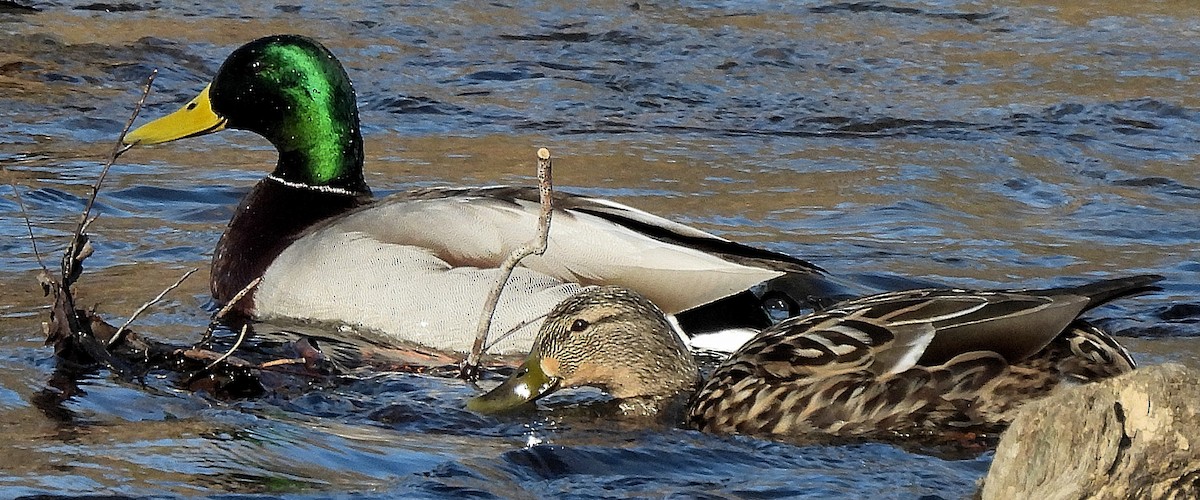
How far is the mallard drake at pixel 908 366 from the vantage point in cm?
543

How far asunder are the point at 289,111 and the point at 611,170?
2.15 metres

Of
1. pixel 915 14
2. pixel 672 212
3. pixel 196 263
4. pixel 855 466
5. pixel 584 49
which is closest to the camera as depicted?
pixel 855 466

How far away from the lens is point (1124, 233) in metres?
8.33

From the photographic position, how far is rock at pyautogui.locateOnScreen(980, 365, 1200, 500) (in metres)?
3.65

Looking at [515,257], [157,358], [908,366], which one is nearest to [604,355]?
[515,257]

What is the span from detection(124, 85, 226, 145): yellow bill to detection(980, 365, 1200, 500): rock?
15.4ft

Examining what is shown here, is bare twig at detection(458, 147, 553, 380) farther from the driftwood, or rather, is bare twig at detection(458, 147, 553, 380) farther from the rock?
the rock

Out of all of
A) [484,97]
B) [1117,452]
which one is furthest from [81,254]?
[484,97]

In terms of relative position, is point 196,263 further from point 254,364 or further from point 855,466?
point 855,466

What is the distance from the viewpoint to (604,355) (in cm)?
588

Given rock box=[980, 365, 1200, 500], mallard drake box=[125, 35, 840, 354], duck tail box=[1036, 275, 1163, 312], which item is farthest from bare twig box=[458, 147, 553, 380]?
rock box=[980, 365, 1200, 500]

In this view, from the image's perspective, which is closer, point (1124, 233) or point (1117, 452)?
point (1117, 452)

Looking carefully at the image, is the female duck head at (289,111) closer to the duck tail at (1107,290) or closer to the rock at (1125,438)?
the duck tail at (1107,290)

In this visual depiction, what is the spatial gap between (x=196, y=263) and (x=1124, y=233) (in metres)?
3.80
